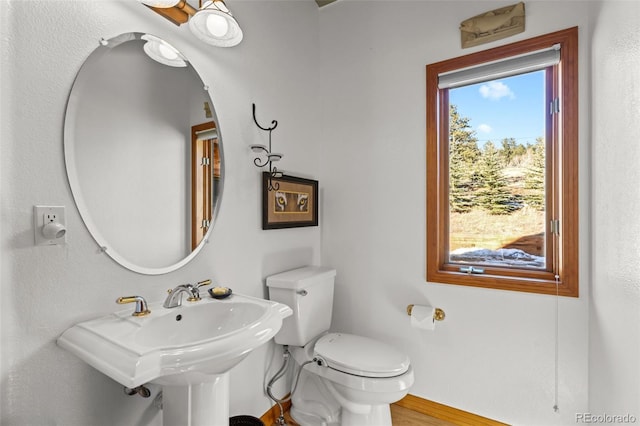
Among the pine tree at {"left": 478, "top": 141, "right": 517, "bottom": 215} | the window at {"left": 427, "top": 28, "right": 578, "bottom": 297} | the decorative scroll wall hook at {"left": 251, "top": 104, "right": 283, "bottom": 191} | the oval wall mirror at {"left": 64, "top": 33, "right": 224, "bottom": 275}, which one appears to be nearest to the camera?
the oval wall mirror at {"left": 64, "top": 33, "right": 224, "bottom": 275}

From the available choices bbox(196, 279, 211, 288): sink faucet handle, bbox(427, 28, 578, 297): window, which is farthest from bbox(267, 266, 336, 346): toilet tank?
bbox(427, 28, 578, 297): window

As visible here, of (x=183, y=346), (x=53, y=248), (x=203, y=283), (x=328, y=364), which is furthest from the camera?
(x=328, y=364)

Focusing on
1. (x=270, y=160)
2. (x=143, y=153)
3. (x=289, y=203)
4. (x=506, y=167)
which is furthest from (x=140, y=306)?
(x=506, y=167)

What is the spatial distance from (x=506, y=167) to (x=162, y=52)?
1.82 meters

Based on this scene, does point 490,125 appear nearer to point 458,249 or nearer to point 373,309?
point 458,249

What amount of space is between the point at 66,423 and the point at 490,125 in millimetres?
2298

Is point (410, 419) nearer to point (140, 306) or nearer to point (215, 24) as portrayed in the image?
point (140, 306)

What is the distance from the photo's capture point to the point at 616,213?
42.0 inches

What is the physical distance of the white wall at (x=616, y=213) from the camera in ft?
2.92

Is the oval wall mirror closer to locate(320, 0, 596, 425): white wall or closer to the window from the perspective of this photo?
locate(320, 0, 596, 425): white wall

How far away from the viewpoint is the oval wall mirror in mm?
1001

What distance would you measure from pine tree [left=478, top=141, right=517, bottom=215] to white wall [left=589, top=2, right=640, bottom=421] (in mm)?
407

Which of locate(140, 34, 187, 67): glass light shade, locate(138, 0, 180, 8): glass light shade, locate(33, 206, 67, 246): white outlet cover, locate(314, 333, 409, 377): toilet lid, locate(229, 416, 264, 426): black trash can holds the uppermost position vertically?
locate(138, 0, 180, 8): glass light shade

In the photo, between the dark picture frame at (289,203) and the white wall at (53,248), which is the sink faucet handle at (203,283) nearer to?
the white wall at (53,248)
